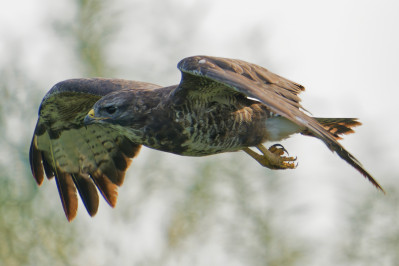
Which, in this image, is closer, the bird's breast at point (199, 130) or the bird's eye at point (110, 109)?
the bird's breast at point (199, 130)

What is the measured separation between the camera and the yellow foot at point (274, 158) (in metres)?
8.37

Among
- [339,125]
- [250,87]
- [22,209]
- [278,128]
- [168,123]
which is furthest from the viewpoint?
[22,209]

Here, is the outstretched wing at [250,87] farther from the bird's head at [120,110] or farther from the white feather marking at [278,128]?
the white feather marking at [278,128]

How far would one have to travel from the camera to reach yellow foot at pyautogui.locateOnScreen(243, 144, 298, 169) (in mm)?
8367

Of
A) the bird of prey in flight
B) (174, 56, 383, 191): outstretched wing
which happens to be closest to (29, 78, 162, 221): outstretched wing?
the bird of prey in flight

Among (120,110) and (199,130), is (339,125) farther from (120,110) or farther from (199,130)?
(120,110)

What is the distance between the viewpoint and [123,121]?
737cm

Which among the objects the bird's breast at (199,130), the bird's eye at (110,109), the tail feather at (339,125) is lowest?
the bird's breast at (199,130)

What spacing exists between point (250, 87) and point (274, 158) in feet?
6.42

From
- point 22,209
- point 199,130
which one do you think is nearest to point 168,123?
point 199,130

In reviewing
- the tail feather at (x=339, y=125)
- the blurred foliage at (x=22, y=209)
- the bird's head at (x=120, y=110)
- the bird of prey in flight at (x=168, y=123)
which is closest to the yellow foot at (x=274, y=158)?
the bird of prey in flight at (x=168, y=123)

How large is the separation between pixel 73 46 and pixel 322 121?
6.58m

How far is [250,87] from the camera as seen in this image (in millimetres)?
6520

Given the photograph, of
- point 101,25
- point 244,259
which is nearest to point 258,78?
point 244,259
